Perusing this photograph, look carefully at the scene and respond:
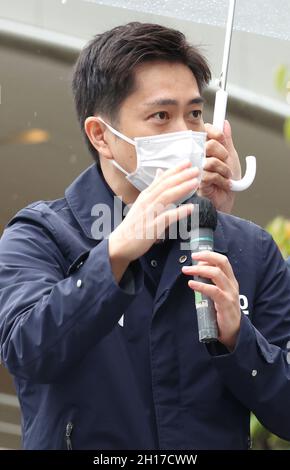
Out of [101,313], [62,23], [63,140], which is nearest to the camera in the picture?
[101,313]

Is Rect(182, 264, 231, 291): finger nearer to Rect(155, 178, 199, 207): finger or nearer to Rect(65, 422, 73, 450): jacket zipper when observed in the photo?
Rect(155, 178, 199, 207): finger

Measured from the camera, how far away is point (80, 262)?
237 centimetres

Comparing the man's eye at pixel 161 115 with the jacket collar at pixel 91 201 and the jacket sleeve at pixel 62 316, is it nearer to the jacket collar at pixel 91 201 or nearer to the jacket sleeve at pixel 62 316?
the jacket collar at pixel 91 201

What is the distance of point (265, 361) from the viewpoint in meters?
2.45

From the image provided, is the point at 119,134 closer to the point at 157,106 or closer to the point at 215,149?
the point at 157,106

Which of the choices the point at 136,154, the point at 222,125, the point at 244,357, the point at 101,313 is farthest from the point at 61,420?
the point at 222,125

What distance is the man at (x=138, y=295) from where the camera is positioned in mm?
2271

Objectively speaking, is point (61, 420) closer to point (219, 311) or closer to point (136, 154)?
point (219, 311)

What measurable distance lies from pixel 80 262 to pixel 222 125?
946mm

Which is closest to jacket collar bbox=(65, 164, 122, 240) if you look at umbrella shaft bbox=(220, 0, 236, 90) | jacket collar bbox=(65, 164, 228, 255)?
jacket collar bbox=(65, 164, 228, 255)

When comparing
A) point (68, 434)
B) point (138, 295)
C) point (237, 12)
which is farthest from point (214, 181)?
point (68, 434)

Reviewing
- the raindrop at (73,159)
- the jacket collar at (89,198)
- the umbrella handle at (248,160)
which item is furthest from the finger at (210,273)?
the raindrop at (73,159)

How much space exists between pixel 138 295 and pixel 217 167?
662 millimetres
